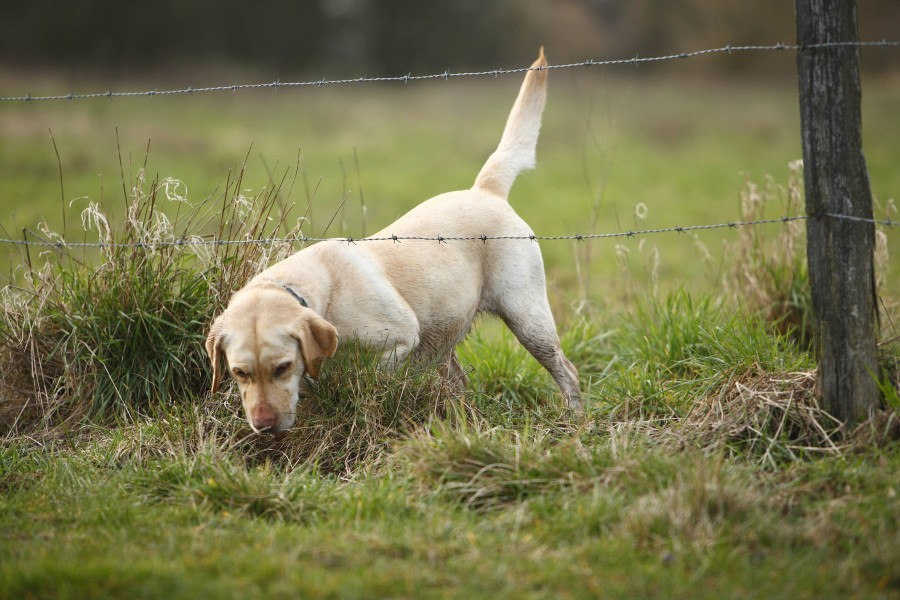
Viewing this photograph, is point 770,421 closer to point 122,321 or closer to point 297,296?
point 297,296

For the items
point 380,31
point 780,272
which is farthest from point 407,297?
point 380,31

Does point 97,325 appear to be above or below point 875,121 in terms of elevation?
below

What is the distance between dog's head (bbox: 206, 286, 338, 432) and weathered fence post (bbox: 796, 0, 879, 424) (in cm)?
213

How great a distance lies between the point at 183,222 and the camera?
206 inches

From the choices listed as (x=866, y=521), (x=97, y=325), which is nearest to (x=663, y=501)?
(x=866, y=521)

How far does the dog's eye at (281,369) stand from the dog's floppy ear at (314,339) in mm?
82

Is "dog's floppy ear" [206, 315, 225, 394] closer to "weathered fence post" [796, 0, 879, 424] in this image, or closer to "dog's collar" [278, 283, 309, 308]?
"dog's collar" [278, 283, 309, 308]

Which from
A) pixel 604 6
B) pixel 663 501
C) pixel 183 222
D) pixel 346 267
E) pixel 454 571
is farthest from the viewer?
pixel 604 6

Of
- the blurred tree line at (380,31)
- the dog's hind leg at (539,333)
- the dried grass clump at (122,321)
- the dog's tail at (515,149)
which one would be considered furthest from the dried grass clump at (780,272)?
the blurred tree line at (380,31)

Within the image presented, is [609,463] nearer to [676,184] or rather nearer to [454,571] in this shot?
[454,571]

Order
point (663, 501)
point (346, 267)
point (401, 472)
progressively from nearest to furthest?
point (663, 501)
point (401, 472)
point (346, 267)

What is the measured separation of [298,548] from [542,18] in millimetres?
32125

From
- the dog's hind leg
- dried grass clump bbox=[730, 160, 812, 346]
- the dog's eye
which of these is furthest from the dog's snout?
dried grass clump bbox=[730, 160, 812, 346]

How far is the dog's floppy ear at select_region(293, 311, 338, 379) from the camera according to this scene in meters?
3.91
